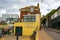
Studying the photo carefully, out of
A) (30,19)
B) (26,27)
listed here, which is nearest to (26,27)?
(26,27)

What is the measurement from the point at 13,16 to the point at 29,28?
166 ft

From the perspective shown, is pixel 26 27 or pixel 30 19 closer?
pixel 26 27

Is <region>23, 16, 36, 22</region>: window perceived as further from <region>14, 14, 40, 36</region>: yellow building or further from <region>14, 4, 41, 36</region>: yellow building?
<region>14, 14, 40, 36</region>: yellow building

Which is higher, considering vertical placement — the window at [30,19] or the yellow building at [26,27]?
the window at [30,19]

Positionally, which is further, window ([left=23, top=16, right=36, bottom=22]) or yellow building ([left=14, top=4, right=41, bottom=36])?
window ([left=23, top=16, right=36, bottom=22])

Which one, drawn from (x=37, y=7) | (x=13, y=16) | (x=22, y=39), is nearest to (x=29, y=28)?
(x=22, y=39)

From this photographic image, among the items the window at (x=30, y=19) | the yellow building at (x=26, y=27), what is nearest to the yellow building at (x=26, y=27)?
the yellow building at (x=26, y=27)

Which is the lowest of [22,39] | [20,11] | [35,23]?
[22,39]

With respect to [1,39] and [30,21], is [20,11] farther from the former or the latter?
[1,39]

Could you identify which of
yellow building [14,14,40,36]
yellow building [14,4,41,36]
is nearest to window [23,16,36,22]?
yellow building [14,4,41,36]

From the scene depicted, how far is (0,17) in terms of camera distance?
125 meters

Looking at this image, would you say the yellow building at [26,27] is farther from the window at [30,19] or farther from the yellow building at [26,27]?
the window at [30,19]

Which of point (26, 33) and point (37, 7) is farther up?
point (37, 7)

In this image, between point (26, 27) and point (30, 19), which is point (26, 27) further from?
point (30, 19)
